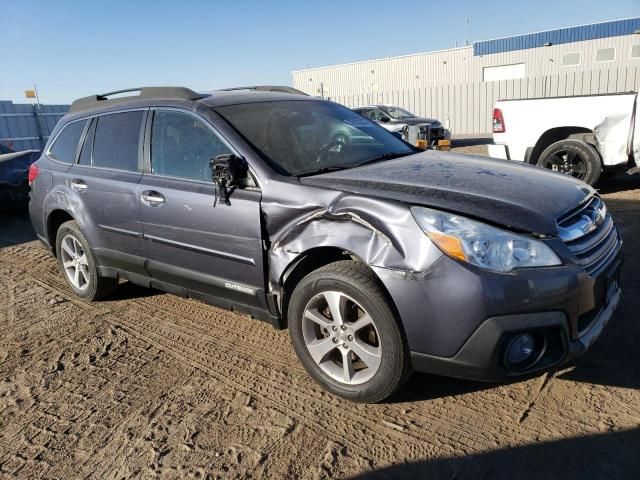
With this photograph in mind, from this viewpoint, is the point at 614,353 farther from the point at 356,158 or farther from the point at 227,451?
the point at 227,451

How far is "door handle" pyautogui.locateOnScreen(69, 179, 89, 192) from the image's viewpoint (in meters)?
4.31

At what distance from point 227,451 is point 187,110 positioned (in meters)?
2.28

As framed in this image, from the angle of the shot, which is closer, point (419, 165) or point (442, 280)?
point (442, 280)

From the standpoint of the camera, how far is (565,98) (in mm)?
7395

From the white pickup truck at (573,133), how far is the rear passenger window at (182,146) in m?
5.67

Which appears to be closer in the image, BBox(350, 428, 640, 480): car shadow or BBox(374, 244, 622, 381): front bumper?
BBox(350, 428, 640, 480): car shadow

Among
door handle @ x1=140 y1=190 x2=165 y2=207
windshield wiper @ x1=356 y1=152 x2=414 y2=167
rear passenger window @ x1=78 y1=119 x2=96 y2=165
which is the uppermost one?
rear passenger window @ x1=78 y1=119 x2=96 y2=165

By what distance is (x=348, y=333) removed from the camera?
274 centimetres

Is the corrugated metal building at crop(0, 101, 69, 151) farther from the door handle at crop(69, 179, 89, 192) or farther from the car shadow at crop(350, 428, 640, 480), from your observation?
the car shadow at crop(350, 428, 640, 480)

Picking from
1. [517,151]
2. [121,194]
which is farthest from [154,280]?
[517,151]

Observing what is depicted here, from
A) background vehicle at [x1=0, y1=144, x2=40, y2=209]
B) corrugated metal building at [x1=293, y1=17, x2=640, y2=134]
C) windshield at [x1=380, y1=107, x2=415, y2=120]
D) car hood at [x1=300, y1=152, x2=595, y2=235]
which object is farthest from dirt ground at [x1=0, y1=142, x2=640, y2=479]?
corrugated metal building at [x1=293, y1=17, x2=640, y2=134]

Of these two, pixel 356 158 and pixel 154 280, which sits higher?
pixel 356 158

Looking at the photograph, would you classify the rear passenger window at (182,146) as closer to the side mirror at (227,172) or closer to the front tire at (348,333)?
the side mirror at (227,172)

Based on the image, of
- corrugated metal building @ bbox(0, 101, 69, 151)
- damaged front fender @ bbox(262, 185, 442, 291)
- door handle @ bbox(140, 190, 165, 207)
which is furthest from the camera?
corrugated metal building @ bbox(0, 101, 69, 151)
